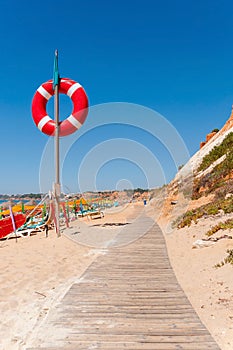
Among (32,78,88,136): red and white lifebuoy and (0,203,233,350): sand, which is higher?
(32,78,88,136): red and white lifebuoy

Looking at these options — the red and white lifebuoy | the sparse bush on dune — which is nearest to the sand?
the sparse bush on dune

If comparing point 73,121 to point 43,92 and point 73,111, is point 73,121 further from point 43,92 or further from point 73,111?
point 43,92

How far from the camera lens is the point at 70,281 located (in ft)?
18.9

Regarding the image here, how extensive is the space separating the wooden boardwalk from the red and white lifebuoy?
21.0ft

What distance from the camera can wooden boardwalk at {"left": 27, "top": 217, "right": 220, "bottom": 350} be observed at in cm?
299

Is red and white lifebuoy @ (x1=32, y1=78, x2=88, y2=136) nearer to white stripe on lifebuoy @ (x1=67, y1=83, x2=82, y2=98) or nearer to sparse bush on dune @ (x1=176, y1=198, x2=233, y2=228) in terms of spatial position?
white stripe on lifebuoy @ (x1=67, y1=83, x2=82, y2=98)

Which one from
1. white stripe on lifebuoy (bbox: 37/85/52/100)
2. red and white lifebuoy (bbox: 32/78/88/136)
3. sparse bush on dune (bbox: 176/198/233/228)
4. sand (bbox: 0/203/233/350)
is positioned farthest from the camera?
white stripe on lifebuoy (bbox: 37/85/52/100)

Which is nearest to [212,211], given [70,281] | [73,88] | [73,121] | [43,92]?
[70,281]

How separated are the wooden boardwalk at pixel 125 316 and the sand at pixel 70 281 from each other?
0.23m

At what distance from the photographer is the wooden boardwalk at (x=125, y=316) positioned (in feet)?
9.82

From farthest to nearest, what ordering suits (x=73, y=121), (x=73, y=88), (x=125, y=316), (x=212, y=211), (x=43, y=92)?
(x=43, y=92) < (x=73, y=88) < (x=73, y=121) < (x=212, y=211) < (x=125, y=316)

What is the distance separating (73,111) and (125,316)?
335 inches

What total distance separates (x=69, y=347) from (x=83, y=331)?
356 mm

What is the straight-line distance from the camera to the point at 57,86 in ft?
35.7
